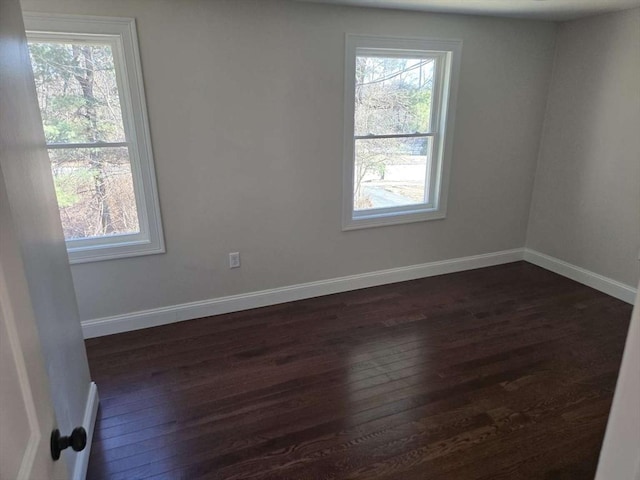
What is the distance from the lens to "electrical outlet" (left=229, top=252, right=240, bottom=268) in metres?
3.18

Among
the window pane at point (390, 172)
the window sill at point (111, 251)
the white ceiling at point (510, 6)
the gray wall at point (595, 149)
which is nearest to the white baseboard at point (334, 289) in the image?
the gray wall at point (595, 149)

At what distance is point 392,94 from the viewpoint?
11.2 feet

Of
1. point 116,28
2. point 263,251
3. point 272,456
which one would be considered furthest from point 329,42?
point 272,456

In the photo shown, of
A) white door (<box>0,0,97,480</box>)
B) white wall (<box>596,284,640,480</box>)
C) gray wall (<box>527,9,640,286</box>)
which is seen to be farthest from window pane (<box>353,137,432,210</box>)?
white wall (<box>596,284,640,480</box>)

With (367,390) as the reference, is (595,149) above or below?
above

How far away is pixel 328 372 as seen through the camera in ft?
8.32

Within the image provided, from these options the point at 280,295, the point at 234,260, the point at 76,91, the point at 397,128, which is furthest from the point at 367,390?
the point at 76,91

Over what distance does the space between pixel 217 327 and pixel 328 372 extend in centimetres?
99

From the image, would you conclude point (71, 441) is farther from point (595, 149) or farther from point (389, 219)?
point (595, 149)

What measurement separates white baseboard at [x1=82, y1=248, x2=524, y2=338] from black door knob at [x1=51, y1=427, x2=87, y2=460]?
2.33 m

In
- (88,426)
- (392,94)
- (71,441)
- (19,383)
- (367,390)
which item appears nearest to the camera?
(19,383)

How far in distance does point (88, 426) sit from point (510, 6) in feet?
12.5

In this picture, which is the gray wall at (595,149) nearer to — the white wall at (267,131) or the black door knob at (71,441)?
the white wall at (267,131)

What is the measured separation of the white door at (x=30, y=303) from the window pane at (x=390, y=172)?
7.52 feet
